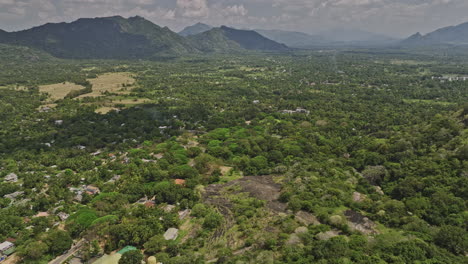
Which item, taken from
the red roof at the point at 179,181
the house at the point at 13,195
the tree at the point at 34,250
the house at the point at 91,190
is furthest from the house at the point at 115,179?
the tree at the point at 34,250

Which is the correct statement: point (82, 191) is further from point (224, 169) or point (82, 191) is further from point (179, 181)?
point (224, 169)

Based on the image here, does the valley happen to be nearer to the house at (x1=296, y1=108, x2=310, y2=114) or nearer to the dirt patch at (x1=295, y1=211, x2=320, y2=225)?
the dirt patch at (x1=295, y1=211, x2=320, y2=225)

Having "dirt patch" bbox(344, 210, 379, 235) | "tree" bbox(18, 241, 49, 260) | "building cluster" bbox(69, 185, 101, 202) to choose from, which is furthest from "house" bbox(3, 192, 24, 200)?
"dirt patch" bbox(344, 210, 379, 235)

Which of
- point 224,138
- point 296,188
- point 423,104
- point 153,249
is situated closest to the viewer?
point 153,249

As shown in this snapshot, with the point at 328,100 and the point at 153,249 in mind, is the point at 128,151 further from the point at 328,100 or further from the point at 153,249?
the point at 328,100

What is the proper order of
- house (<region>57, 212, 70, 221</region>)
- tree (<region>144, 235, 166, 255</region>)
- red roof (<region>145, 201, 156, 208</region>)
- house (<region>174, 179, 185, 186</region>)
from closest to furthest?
tree (<region>144, 235, 166, 255</region>) < house (<region>57, 212, 70, 221</region>) < red roof (<region>145, 201, 156, 208</region>) < house (<region>174, 179, 185, 186</region>)

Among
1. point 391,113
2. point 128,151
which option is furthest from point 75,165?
point 391,113
